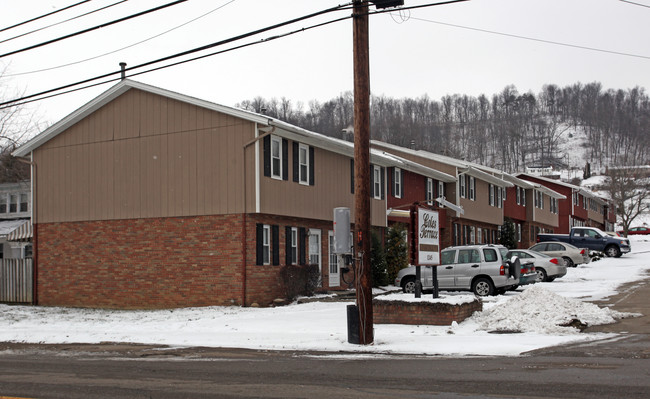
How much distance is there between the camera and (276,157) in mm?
24219

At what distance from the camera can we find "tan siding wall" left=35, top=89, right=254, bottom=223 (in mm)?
23266

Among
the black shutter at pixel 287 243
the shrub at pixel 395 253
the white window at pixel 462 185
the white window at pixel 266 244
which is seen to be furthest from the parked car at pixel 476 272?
the white window at pixel 462 185

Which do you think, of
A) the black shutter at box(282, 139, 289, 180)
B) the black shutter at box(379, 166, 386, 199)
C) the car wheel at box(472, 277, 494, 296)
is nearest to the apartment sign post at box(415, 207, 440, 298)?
the car wheel at box(472, 277, 494, 296)

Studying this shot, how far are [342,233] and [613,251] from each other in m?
35.9

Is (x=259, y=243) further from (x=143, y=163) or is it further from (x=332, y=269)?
(x=332, y=269)

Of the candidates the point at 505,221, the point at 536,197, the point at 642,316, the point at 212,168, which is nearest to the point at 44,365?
the point at 212,168

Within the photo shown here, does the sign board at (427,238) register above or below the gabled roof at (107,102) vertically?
below

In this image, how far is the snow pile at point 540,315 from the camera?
1520 cm

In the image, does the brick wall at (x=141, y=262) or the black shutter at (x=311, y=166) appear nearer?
the brick wall at (x=141, y=262)

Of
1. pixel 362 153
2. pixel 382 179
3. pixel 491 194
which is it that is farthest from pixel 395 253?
pixel 491 194

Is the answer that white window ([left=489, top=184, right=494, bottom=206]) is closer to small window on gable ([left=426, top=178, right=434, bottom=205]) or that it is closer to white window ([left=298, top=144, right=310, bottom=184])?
small window on gable ([left=426, top=178, right=434, bottom=205])

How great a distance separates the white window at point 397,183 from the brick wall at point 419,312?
18763 mm

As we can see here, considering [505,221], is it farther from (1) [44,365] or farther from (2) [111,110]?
(1) [44,365]

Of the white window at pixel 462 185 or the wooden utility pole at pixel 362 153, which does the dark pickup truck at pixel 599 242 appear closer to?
the white window at pixel 462 185
